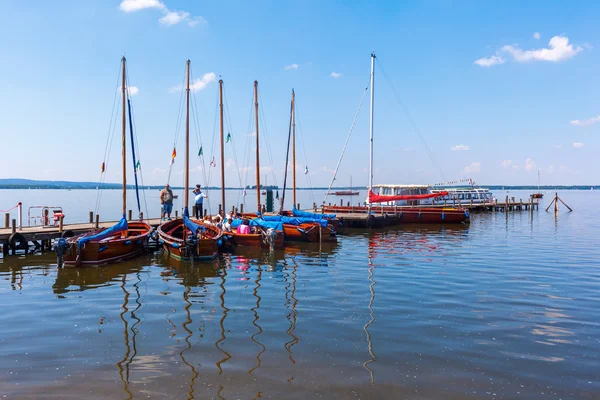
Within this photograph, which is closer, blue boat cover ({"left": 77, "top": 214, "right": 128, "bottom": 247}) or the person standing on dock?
blue boat cover ({"left": 77, "top": 214, "right": 128, "bottom": 247})

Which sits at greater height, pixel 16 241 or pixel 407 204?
pixel 407 204

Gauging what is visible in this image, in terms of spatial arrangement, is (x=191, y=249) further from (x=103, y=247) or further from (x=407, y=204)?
(x=407, y=204)

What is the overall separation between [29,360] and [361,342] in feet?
21.0

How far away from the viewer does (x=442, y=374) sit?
738 centimetres

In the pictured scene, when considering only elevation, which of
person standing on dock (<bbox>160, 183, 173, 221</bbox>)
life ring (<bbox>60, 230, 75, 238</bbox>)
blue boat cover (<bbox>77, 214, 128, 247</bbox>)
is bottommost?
life ring (<bbox>60, 230, 75, 238</bbox>)

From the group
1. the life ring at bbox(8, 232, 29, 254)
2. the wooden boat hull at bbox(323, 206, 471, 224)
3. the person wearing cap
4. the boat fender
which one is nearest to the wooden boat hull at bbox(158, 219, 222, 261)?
the boat fender

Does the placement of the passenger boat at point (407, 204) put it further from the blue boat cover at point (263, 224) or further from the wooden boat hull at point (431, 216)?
the blue boat cover at point (263, 224)

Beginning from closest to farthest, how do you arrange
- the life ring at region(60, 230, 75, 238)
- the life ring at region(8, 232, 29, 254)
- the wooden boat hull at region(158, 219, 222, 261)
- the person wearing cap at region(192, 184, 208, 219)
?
the wooden boat hull at region(158, 219, 222, 261) → the life ring at region(8, 232, 29, 254) → the life ring at region(60, 230, 75, 238) → the person wearing cap at region(192, 184, 208, 219)

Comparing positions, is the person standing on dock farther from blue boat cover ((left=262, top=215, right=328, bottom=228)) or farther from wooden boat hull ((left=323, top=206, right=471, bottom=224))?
wooden boat hull ((left=323, top=206, right=471, bottom=224))

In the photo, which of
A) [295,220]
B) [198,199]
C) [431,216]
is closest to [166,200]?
[198,199]

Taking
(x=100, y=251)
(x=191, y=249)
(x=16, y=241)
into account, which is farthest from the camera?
(x=16, y=241)

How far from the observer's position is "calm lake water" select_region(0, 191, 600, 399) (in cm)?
703

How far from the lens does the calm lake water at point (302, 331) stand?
7.03m

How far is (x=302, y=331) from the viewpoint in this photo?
965 cm
